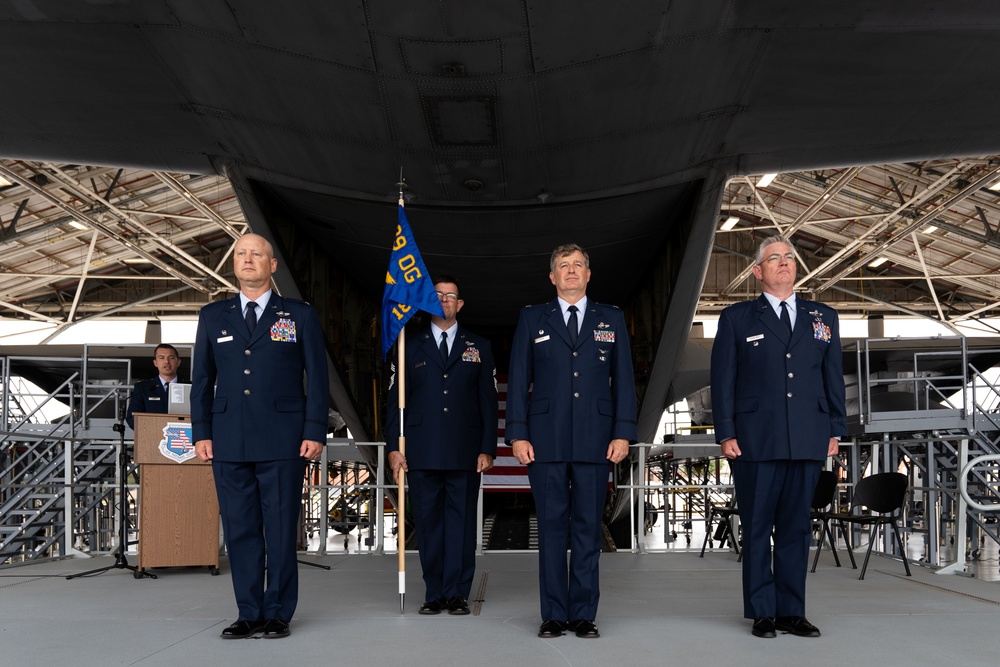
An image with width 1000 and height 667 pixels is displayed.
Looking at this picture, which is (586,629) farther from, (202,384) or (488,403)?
(202,384)

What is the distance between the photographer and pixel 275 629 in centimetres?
349

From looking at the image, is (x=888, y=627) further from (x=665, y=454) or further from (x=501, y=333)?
(x=665, y=454)

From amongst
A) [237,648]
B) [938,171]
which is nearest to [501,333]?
[237,648]

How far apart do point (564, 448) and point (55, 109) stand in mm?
4085

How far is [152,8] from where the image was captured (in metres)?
4.25

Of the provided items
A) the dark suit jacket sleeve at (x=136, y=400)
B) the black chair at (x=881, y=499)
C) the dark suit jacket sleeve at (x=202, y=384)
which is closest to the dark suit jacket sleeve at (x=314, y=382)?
the dark suit jacket sleeve at (x=202, y=384)

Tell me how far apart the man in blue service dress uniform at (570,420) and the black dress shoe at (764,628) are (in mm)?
669

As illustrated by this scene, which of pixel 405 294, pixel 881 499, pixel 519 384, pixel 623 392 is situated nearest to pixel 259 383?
pixel 405 294

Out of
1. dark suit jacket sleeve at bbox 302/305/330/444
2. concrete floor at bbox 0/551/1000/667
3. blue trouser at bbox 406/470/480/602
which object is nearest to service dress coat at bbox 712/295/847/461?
concrete floor at bbox 0/551/1000/667

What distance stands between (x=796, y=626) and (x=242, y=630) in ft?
7.66

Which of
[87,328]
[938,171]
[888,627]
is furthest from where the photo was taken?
[87,328]

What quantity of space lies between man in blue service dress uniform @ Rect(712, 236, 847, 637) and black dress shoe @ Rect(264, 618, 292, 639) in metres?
1.98

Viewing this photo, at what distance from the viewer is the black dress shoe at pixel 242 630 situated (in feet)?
11.3

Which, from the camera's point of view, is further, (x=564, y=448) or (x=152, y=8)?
(x=152, y=8)
